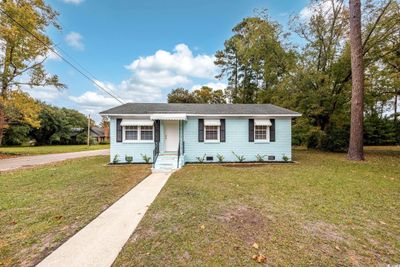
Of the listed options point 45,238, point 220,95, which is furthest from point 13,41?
point 220,95

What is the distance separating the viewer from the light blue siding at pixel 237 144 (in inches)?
448

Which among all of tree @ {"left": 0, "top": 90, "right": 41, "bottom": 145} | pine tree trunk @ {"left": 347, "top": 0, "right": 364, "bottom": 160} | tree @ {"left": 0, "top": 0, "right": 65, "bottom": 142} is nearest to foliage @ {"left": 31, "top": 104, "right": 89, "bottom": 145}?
tree @ {"left": 0, "top": 0, "right": 65, "bottom": 142}

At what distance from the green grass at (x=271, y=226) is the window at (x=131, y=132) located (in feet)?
19.0

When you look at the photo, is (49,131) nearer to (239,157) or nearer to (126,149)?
(126,149)

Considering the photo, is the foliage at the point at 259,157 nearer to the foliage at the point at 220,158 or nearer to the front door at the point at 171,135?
the foliage at the point at 220,158

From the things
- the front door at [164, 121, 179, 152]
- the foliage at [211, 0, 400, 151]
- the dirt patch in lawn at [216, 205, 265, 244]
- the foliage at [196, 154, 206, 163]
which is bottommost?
the dirt patch in lawn at [216, 205, 265, 244]

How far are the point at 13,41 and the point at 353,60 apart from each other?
968 inches

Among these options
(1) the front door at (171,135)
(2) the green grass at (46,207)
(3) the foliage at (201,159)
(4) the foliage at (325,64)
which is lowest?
(2) the green grass at (46,207)

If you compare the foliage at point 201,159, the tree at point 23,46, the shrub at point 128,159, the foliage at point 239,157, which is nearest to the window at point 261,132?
the foliage at point 239,157

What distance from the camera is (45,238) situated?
3.12 meters

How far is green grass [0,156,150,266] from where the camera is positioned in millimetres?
2887

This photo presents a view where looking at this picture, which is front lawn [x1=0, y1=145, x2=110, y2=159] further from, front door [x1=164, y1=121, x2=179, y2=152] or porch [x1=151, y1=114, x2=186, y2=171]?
front door [x1=164, y1=121, x2=179, y2=152]

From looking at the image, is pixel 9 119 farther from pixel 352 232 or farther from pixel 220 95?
pixel 220 95

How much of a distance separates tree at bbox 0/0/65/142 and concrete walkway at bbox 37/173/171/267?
16.9 m
